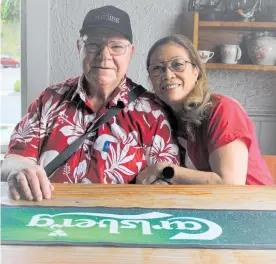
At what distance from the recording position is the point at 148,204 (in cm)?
51

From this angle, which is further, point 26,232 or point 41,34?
point 41,34

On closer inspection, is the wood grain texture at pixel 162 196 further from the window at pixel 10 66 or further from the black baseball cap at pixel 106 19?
the black baseball cap at pixel 106 19

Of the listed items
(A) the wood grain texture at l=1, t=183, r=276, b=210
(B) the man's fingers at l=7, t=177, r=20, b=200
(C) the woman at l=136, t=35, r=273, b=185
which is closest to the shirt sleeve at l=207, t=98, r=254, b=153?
(C) the woman at l=136, t=35, r=273, b=185

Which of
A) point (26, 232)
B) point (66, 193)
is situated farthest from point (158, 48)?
point (26, 232)

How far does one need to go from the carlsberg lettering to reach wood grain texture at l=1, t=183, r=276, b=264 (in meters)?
0.03

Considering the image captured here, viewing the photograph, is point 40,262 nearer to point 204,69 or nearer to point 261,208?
point 261,208

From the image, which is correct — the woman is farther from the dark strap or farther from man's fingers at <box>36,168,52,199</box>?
man's fingers at <box>36,168,52,199</box>

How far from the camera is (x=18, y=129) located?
0.70m

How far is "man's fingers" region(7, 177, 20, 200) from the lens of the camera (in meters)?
0.51

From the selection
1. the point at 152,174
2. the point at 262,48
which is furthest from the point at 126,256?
the point at 262,48

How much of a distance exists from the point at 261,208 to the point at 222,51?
A: 337 millimetres

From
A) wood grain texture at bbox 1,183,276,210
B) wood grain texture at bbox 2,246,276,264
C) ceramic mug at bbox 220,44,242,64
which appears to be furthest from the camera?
ceramic mug at bbox 220,44,242,64

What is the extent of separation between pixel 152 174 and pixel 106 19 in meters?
0.27

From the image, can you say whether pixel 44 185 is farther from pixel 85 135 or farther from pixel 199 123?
pixel 199 123
